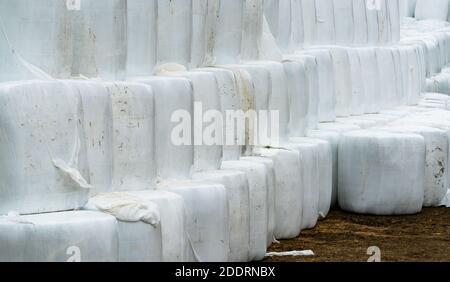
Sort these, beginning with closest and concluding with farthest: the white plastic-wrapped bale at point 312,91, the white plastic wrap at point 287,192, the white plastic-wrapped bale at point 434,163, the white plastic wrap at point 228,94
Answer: the white plastic wrap at point 228,94 → the white plastic wrap at point 287,192 → the white plastic-wrapped bale at point 312,91 → the white plastic-wrapped bale at point 434,163

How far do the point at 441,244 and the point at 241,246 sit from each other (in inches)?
77.7

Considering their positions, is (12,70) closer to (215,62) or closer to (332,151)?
(215,62)

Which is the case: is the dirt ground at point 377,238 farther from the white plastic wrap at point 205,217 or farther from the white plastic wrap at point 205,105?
the white plastic wrap at point 205,217

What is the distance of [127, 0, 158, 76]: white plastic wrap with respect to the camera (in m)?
6.34

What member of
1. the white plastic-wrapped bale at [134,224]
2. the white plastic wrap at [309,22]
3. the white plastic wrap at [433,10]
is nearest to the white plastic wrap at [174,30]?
the white plastic-wrapped bale at [134,224]

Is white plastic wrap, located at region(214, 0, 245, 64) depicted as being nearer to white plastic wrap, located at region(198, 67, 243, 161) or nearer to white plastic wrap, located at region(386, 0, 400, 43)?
white plastic wrap, located at region(198, 67, 243, 161)

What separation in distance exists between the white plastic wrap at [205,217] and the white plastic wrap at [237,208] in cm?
31

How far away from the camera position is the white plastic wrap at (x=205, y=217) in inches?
240

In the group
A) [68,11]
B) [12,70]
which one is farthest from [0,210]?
[68,11]

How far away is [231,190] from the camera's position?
6.71 metres

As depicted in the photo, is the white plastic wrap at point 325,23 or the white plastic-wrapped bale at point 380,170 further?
the white plastic wrap at point 325,23

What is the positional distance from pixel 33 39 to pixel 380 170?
4303 mm

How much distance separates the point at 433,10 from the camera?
1767 centimetres

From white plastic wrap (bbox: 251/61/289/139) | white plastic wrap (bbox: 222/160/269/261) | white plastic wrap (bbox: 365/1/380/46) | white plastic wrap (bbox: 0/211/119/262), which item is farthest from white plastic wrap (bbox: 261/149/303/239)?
white plastic wrap (bbox: 365/1/380/46)
